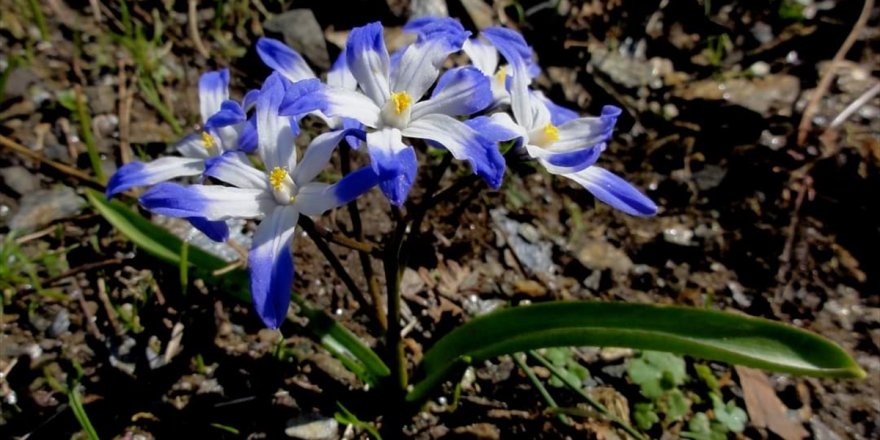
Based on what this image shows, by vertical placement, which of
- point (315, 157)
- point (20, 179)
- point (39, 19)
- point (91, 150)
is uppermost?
point (315, 157)

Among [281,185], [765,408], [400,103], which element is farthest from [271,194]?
[765,408]

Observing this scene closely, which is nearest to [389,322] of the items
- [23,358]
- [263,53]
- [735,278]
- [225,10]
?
[263,53]

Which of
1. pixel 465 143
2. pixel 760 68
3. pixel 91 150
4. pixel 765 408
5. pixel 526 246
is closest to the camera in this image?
pixel 465 143

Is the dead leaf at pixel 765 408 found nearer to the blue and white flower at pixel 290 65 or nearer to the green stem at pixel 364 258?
the green stem at pixel 364 258

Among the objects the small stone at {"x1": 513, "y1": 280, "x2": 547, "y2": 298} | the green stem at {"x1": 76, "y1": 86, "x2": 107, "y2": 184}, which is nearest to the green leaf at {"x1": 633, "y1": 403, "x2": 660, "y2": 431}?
the small stone at {"x1": 513, "y1": 280, "x2": 547, "y2": 298}

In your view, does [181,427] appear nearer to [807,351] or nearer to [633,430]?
[633,430]

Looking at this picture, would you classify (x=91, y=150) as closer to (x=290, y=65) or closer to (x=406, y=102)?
(x=290, y=65)

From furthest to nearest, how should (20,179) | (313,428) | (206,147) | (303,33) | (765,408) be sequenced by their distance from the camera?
(303,33)
(20,179)
(765,408)
(313,428)
(206,147)
